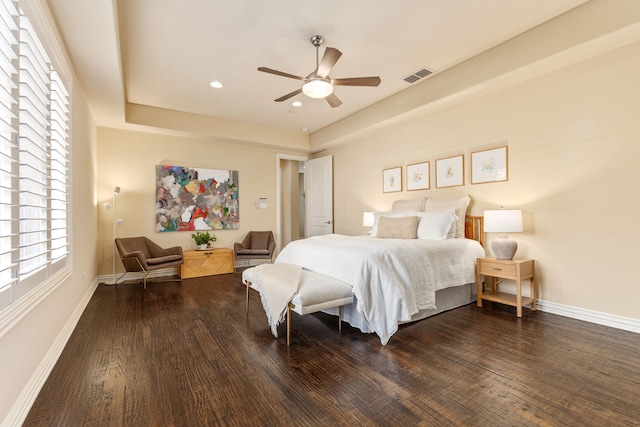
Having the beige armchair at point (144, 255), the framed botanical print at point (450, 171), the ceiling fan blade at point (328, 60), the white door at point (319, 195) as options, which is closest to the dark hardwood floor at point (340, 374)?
the beige armchair at point (144, 255)

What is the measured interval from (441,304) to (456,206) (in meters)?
1.41

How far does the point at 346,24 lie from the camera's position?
9.89 feet

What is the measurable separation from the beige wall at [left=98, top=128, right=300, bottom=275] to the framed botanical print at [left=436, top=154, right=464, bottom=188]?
151 inches

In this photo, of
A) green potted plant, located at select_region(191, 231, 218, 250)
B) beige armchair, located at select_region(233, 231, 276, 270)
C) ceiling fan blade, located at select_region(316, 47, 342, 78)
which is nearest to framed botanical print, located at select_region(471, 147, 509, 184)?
ceiling fan blade, located at select_region(316, 47, 342, 78)

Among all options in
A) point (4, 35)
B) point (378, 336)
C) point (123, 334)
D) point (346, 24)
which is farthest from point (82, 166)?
point (378, 336)

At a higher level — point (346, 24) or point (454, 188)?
point (346, 24)

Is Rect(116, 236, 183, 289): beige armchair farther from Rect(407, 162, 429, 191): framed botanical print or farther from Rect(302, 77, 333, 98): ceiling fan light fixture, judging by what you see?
Rect(407, 162, 429, 191): framed botanical print

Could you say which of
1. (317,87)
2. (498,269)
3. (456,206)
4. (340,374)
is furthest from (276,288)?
(456,206)

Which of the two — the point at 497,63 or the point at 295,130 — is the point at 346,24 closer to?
the point at 497,63

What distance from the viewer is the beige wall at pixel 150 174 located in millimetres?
5121

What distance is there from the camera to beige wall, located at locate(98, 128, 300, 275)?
5.12 metres

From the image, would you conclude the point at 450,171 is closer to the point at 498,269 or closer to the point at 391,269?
the point at 498,269

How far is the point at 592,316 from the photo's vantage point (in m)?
3.05

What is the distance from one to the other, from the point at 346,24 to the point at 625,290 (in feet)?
12.4
